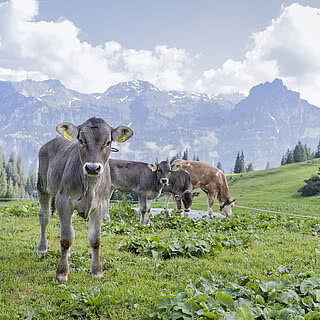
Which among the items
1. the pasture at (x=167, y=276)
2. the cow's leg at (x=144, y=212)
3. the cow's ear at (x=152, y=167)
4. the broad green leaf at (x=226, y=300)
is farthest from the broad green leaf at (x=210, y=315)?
the cow's ear at (x=152, y=167)

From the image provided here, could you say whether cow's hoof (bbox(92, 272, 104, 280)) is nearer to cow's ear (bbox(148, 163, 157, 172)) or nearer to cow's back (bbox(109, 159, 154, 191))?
cow's ear (bbox(148, 163, 157, 172))

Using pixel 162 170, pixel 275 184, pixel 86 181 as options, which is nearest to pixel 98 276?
pixel 86 181

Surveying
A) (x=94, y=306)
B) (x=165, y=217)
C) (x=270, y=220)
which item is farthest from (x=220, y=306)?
(x=270, y=220)

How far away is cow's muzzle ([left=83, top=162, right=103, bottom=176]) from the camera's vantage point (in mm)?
6285

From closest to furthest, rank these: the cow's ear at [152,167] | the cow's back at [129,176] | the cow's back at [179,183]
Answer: the cow's ear at [152,167] → the cow's back at [129,176] → the cow's back at [179,183]

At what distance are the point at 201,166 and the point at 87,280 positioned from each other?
17.8m

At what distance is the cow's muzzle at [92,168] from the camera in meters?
6.29

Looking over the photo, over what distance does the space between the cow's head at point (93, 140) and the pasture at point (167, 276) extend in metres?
2.24

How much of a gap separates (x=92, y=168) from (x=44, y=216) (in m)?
3.89

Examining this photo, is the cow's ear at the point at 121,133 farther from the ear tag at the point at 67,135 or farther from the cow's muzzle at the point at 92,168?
the cow's muzzle at the point at 92,168

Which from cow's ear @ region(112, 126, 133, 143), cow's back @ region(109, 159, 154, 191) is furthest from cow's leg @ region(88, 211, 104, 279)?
cow's back @ region(109, 159, 154, 191)

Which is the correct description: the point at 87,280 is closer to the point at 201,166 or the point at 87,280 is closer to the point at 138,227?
the point at 138,227

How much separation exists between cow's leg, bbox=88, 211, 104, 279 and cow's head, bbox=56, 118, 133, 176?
131cm

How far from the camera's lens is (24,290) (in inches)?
244
